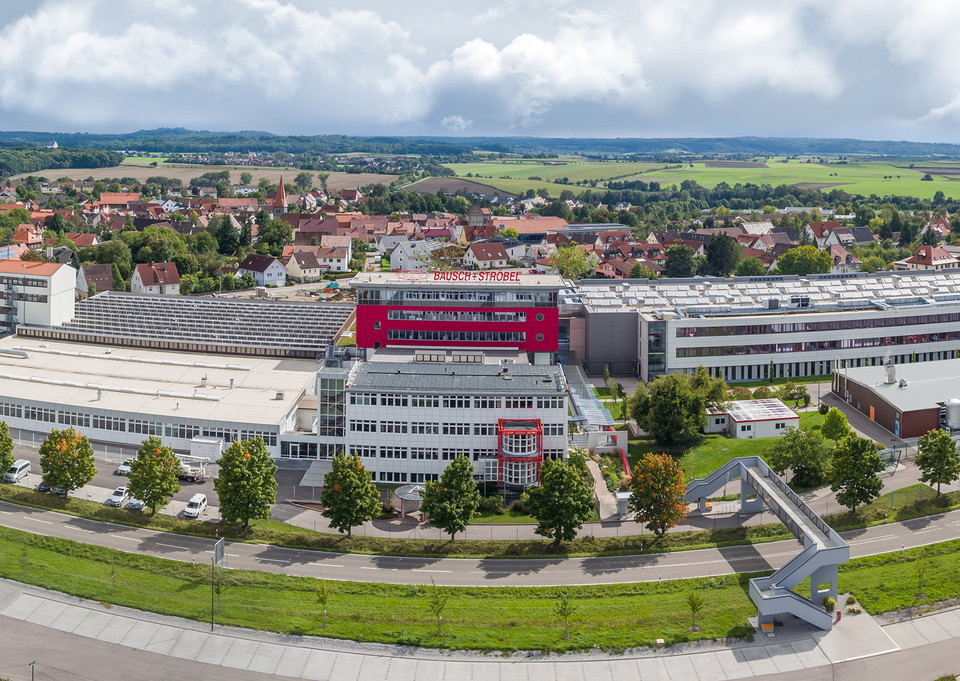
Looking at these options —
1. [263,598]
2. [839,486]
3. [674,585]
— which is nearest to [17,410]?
[263,598]

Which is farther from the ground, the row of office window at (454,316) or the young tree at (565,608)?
the row of office window at (454,316)

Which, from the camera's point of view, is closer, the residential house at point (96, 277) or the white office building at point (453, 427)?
the white office building at point (453, 427)

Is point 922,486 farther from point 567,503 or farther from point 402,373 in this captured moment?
point 402,373

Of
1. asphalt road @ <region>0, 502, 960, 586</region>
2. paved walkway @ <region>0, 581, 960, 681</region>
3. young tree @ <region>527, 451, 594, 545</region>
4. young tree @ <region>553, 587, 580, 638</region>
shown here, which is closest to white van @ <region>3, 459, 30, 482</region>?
asphalt road @ <region>0, 502, 960, 586</region>

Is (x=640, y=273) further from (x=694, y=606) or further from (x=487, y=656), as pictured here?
(x=487, y=656)

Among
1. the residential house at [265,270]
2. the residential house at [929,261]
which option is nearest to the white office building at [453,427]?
the residential house at [265,270]

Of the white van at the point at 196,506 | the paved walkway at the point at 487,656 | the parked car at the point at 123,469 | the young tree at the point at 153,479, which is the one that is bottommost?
the paved walkway at the point at 487,656

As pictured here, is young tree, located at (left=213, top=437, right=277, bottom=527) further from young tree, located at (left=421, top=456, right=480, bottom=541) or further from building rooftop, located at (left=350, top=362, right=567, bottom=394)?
building rooftop, located at (left=350, top=362, right=567, bottom=394)

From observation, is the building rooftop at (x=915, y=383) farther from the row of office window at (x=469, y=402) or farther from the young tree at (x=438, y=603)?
the young tree at (x=438, y=603)
